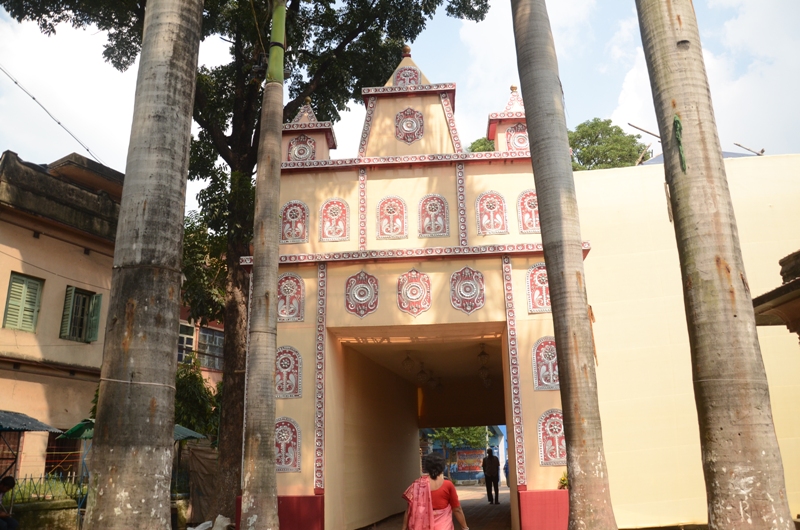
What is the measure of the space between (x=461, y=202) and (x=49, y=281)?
945cm

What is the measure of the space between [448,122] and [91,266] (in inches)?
372

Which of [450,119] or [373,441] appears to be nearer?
[450,119]

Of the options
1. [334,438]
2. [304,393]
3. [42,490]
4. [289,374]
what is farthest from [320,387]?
[42,490]

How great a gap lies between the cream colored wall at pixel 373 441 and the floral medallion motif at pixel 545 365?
3.37m

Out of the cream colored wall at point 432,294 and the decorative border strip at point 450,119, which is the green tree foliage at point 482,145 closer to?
the decorative border strip at point 450,119

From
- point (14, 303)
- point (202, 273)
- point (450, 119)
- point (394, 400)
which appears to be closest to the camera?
point (450, 119)

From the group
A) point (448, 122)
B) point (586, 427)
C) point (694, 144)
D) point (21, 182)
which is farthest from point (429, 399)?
point (694, 144)

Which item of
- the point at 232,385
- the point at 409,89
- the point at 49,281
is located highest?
the point at 409,89

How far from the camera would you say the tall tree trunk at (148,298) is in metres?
3.52

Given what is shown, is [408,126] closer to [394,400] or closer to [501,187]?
[501,187]

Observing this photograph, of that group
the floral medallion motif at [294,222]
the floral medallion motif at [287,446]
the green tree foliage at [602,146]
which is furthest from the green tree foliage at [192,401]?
the green tree foliage at [602,146]

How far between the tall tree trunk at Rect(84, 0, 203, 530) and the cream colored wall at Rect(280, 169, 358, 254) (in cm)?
703

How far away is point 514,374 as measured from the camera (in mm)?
10391

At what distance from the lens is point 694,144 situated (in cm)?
452
